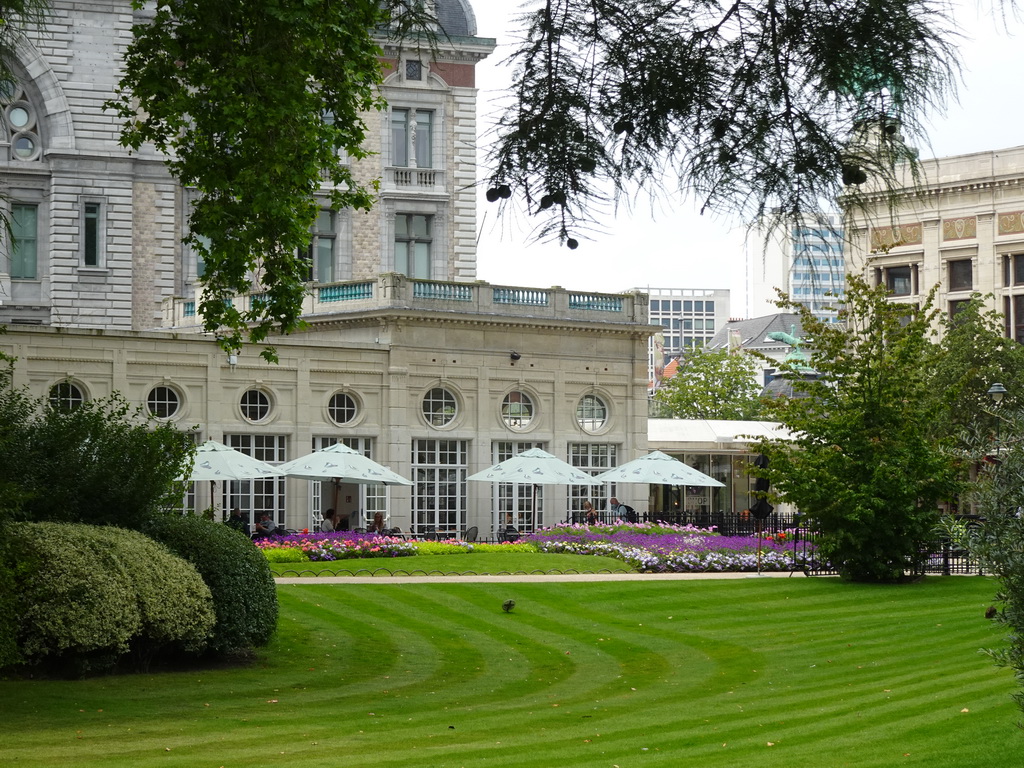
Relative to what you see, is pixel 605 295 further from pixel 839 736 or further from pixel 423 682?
pixel 839 736

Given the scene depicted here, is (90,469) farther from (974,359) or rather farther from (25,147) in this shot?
(974,359)

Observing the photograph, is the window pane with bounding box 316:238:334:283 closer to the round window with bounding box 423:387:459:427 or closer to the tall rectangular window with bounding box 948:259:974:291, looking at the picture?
the round window with bounding box 423:387:459:427

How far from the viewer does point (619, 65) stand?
9414 mm

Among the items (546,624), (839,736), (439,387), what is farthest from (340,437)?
(839,736)

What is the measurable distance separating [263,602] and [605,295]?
26818 millimetres

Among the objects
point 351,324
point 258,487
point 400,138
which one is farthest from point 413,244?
point 258,487

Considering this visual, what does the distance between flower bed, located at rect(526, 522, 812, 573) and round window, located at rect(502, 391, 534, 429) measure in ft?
17.7

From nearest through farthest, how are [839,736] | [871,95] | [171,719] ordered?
[871,95], [839,736], [171,719]

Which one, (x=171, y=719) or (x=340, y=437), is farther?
(x=340, y=437)

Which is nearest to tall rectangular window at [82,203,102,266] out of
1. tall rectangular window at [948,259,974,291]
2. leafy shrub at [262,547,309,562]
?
leafy shrub at [262,547,309,562]

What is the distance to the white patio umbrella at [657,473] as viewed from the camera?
37.7m

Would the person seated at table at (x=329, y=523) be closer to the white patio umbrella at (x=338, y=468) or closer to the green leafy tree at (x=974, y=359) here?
the white patio umbrella at (x=338, y=468)

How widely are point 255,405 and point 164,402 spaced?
248 centimetres

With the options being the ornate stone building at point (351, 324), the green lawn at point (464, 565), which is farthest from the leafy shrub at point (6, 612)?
the ornate stone building at point (351, 324)
